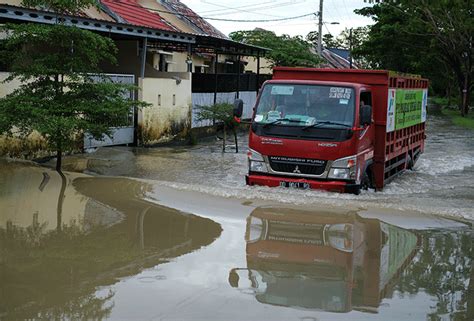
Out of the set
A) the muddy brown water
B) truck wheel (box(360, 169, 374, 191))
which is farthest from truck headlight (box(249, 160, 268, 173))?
truck wheel (box(360, 169, 374, 191))

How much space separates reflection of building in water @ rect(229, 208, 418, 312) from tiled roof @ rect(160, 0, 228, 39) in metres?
24.8

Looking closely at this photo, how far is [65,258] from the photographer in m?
6.66

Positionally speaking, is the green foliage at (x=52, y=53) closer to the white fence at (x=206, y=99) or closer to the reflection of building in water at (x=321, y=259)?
the reflection of building in water at (x=321, y=259)

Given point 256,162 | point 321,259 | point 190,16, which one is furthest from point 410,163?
point 190,16

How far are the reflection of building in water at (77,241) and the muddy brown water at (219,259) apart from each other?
0.01 meters

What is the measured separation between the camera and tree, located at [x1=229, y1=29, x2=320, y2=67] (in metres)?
33.8

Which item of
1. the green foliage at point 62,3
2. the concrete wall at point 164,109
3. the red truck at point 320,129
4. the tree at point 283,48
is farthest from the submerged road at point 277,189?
the tree at point 283,48

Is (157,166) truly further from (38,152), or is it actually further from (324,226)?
(324,226)

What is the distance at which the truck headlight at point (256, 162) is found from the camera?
1080 centimetres

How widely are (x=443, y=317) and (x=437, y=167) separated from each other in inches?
507

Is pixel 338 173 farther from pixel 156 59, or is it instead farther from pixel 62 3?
pixel 156 59

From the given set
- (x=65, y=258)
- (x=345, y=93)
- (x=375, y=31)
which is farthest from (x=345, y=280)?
(x=375, y=31)

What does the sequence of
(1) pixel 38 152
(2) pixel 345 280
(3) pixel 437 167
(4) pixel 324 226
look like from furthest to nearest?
1. (3) pixel 437 167
2. (1) pixel 38 152
3. (4) pixel 324 226
4. (2) pixel 345 280

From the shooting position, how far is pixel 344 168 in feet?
34.1
